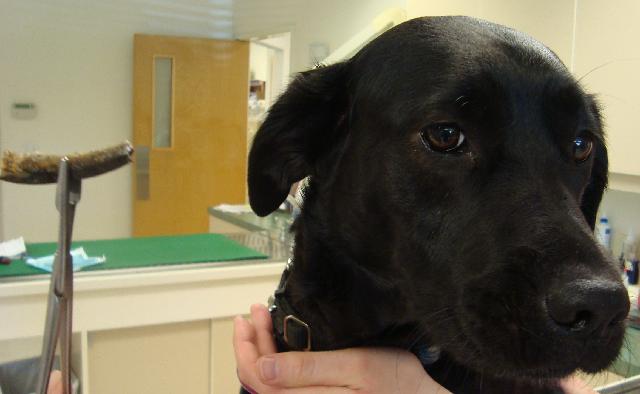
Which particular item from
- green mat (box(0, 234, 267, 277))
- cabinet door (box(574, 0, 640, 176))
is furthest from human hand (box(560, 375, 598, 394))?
green mat (box(0, 234, 267, 277))

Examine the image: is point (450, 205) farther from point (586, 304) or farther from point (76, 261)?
point (76, 261)

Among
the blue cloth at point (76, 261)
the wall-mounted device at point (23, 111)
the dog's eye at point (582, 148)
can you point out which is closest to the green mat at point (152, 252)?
the blue cloth at point (76, 261)

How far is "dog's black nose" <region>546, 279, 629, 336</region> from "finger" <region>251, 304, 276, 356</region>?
566mm

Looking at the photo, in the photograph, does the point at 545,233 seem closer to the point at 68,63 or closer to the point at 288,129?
the point at 288,129

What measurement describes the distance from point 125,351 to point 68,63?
1816 mm

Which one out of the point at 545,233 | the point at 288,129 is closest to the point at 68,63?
the point at 288,129

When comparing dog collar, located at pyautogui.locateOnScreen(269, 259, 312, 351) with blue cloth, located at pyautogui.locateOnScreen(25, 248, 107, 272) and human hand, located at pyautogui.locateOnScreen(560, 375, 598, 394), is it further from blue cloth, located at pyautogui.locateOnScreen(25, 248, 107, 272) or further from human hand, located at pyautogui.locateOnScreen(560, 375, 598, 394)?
blue cloth, located at pyautogui.locateOnScreen(25, 248, 107, 272)

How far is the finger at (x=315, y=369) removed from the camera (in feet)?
3.17

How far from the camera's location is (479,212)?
2.80 ft

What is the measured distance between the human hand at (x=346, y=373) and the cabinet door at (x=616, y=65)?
60.7 inches

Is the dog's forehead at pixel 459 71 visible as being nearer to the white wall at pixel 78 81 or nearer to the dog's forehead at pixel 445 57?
the dog's forehead at pixel 445 57

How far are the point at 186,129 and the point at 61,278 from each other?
2.98 meters

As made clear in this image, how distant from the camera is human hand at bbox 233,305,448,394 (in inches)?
37.5

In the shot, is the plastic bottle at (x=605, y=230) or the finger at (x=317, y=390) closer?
the finger at (x=317, y=390)
